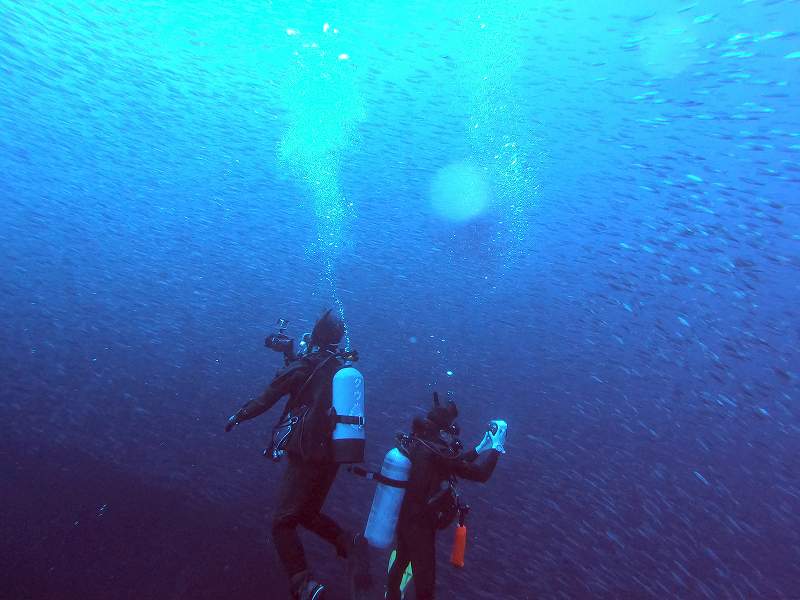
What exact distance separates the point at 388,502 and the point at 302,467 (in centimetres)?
79

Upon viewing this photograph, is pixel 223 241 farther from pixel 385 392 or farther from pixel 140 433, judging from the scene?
pixel 140 433

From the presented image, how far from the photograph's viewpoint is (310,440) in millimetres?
3467

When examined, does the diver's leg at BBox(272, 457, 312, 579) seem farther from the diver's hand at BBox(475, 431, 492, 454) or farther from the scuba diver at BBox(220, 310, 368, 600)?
the diver's hand at BBox(475, 431, 492, 454)

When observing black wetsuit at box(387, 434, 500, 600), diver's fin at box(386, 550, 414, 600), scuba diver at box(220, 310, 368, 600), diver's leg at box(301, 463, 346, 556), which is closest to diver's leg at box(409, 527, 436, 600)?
black wetsuit at box(387, 434, 500, 600)

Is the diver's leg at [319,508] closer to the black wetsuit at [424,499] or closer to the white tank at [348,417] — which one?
the white tank at [348,417]

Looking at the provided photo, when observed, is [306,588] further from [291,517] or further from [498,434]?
[498,434]

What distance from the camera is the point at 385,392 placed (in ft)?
107

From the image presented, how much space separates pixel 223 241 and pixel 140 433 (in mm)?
83158

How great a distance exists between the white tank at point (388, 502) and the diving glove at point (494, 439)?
682mm

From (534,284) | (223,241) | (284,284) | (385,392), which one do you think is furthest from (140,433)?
(223,241)

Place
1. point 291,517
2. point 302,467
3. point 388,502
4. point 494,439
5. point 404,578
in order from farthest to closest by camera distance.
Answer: point 404,578
point 494,439
point 388,502
point 302,467
point 291,517

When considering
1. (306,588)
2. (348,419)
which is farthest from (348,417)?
(306,588)

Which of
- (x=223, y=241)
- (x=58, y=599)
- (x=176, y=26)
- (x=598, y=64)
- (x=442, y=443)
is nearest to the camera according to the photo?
(x=442, y=443)

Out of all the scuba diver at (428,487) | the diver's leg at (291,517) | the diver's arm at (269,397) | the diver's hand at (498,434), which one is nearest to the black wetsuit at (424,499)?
the scuba diver at (428,487)
